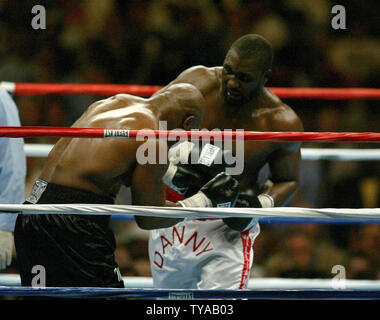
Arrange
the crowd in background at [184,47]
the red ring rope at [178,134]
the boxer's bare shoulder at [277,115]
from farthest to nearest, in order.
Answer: the crowd in background at [184,47]
the boxer's bare shoulder at [277,115]
the red ring rope at [178,134]

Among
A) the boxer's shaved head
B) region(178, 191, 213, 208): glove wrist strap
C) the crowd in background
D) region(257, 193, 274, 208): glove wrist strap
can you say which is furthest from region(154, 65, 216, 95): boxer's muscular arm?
the crowd in background

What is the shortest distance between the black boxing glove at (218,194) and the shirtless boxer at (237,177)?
17 centimetres

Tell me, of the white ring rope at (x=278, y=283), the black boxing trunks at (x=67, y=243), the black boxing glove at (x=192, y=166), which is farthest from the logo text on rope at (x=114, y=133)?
the white ring rope at (x=278, y=283)

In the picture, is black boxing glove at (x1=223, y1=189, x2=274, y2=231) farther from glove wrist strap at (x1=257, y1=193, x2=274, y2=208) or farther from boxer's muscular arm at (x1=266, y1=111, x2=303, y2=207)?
boxer's muscular arm at (x1=266, y1=111, x2=303, y2=207)

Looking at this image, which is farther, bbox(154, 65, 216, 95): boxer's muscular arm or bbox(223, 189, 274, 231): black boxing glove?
bbox(154, 65, 216, 95): boxer's muscular arm

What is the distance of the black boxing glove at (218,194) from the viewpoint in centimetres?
187

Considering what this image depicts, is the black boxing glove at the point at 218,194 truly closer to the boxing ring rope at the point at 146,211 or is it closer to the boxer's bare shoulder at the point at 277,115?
the boxing ring rope at the point at 146,211

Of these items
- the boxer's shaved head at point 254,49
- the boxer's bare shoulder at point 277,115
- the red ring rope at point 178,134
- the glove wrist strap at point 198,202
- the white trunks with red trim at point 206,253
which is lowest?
the white trunks with red trim at point 206,253

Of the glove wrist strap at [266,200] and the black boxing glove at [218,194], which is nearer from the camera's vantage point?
the black boxing glove at [218,194]

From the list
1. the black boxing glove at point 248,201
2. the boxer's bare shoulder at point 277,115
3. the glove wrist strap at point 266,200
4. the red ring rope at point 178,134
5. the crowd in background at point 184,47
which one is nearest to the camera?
the red ring rope at point 178,134

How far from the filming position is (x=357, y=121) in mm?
3521

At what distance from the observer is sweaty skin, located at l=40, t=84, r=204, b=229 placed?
68.8 inches

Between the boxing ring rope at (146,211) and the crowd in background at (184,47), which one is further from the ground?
the crowd in background at (184,47)

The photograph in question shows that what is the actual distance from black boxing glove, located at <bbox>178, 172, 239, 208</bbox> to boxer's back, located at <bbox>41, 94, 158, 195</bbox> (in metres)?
0.20
